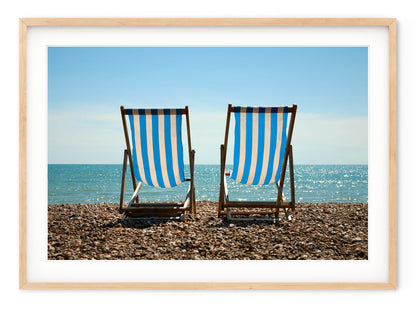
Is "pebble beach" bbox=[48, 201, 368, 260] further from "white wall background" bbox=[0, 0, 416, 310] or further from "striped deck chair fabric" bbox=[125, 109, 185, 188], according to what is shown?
"striped deck chair fabric" bbox=[125, 109, 185, 188]

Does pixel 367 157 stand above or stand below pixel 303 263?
above

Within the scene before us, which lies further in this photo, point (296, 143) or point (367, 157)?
point (296, 143)

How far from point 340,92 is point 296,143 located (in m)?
3.83

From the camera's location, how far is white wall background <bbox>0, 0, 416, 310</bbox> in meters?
2.24

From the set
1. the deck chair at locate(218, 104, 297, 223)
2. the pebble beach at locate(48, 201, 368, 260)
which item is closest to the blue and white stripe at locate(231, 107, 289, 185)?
the deck chair at locate(218, 104, 297, 223)

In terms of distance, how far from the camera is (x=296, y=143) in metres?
9.48

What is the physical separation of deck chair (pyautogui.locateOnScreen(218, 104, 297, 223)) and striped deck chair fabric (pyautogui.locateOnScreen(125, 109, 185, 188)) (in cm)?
52

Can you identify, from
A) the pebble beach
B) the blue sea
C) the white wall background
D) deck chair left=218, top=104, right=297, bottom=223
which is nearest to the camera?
the white wall background

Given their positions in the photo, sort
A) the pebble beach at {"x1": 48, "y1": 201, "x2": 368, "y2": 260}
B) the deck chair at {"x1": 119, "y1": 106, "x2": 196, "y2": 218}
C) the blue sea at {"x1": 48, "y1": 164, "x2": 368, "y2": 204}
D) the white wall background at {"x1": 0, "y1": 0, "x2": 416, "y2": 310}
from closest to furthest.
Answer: the white wall background at {"x1": 0, "y1": 0, "x2": 416, "y2": 310} < the pebble beach at {"x1": 48, "y1": 201, "x2": 368, "y2": 260} < the deck chair at {"x1": 119, "y1": 106, "x2": 196, "y2": 218} < the blue sea at {"x1": 48, "y1": 164, "x2": 368, "y2": 204}

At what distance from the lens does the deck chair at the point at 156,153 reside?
360 centimetres

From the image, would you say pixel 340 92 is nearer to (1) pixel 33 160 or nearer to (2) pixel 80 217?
(2) pixel 80 217

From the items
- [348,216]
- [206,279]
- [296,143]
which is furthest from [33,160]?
[296,143]
